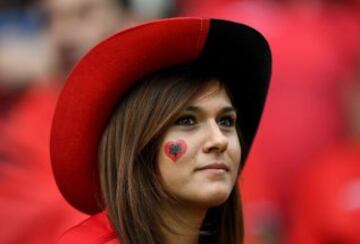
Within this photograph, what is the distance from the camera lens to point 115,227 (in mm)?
2254

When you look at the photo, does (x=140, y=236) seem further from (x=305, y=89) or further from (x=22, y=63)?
(x=22, y=63)

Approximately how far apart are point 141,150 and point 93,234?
220mm

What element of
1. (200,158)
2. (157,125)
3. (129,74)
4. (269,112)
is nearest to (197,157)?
(200,158)

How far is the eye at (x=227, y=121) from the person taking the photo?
91.2 inches

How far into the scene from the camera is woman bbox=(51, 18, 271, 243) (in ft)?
7.28

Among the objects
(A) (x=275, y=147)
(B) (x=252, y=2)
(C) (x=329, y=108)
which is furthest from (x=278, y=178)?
(B) (x=252, y=2)

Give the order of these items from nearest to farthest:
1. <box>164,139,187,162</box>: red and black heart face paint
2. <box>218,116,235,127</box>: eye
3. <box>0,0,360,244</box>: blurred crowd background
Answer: <box>164,139,187,162</box>: red and black heart face paint → <box>218,116,235,127</box>: eye → <box>0,0,360,244</box>: blurred crowd background

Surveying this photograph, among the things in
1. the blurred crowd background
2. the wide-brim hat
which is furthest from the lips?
the blurred crowd background

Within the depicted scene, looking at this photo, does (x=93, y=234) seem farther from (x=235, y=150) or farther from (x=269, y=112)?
(x=269, y=112)

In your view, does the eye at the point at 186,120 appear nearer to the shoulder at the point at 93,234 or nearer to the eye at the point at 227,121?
the eye at the point at 227,121

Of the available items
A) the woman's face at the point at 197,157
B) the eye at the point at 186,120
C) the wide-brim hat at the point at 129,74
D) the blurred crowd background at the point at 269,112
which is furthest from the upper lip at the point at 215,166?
the blurred crowd background at the point at 269,112

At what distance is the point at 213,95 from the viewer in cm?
229

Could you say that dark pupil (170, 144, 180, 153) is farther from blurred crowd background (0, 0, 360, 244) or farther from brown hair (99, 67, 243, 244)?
blurred crowd background (0, 0, 360, 244)

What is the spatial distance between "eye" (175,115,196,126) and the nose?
0.13 ft
